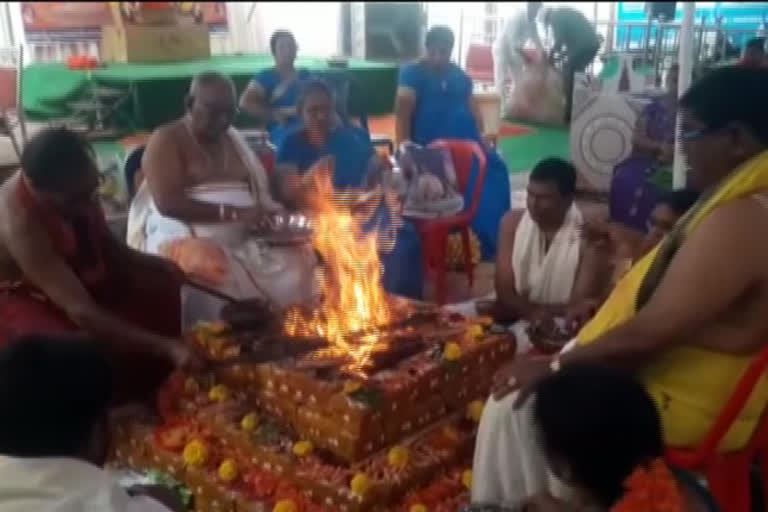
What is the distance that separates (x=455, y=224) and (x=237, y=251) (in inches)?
57.3

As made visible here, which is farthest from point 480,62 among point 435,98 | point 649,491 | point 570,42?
point 649,491

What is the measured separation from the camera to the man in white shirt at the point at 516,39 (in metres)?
10.4

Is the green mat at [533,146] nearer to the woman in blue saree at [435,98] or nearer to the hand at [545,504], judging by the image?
the woman in blue saree at [435,98]

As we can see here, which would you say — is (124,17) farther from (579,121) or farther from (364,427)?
(364,427)

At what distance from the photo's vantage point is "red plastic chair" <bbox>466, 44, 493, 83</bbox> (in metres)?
11.5

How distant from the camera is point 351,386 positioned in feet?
8.40

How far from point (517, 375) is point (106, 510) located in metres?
1.11

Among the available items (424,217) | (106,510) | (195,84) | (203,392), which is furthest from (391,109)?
(106,510)

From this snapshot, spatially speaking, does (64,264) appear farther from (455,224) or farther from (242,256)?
(455,224)

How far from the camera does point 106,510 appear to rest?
1597mm

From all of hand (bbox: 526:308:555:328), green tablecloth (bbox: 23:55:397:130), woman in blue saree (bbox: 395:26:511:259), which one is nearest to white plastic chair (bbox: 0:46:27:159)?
woman in blue saree (bbox: 395:26:511:259)

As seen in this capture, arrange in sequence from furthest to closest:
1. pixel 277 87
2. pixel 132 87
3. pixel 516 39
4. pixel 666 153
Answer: pixel 516 39, pixel 132 87, pixel 666 153, pixel 277 87

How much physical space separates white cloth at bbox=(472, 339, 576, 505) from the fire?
0.57 m

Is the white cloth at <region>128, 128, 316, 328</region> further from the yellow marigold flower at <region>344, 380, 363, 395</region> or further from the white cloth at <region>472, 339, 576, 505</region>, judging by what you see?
the white cloth at <region>472, 339, 576, 505</region>
